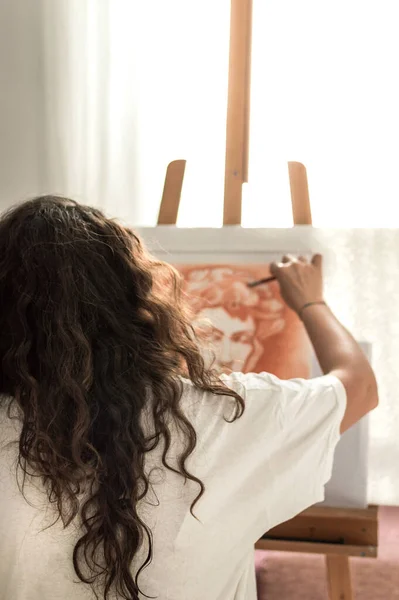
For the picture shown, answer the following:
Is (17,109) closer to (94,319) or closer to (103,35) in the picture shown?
→ (103,35)

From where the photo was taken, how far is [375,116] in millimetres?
2410

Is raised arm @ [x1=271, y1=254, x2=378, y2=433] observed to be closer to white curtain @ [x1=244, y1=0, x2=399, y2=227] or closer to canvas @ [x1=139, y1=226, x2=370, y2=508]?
canvas @ [x1=139, y1=226, x2=370, y2=508]

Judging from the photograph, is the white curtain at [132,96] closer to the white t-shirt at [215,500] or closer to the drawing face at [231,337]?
the drawing face at [231,337]

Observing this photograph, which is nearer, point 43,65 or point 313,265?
point 313,265

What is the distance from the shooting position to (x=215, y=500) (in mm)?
1020

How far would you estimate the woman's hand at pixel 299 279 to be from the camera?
1545mm

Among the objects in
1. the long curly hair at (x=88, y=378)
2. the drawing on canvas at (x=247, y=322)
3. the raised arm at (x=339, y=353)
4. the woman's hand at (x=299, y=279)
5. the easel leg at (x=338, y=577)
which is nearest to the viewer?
the long curly hair at (x=88, y=378)

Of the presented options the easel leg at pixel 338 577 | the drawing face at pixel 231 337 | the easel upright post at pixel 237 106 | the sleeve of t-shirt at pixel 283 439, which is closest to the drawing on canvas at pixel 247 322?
the drawing face at pixel 231 337

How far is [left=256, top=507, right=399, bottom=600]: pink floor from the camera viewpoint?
210 centimetres

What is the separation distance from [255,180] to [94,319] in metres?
1.56

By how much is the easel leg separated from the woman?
721mm

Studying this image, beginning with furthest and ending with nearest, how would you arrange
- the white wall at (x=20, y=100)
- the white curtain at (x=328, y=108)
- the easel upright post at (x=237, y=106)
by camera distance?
the white wall at (x=20, y=100)
the white curtain at (x=328, y=108)
the easel upright post at (x=237, y=106)

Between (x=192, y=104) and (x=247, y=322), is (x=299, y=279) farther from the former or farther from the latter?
(x=192, y=104)

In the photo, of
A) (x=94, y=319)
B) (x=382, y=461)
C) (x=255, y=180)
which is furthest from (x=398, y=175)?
(x=94, y=319)
